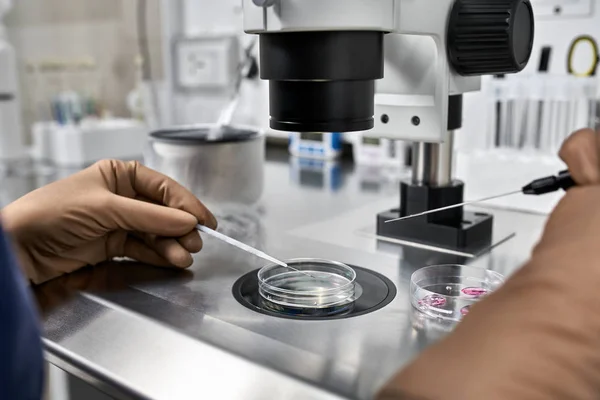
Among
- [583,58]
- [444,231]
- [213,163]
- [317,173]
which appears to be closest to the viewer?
[444,231]

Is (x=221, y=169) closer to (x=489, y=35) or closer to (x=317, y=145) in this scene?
(x=489, y=35)

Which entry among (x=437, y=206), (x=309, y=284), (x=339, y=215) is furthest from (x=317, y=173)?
(x=309, y=284)

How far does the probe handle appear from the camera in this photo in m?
0.54

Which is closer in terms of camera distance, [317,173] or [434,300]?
[434,300]

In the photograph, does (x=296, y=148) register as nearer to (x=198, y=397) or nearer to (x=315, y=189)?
(x=315, y=189)

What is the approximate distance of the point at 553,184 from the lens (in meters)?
0.55

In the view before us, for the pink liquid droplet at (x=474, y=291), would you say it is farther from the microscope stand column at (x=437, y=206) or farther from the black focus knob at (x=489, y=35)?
the black focus knob at (x=489, y=35)

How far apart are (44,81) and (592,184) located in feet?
6.00

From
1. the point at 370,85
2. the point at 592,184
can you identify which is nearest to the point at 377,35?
the point at 370,85

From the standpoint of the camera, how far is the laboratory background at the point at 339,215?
0.50 metres

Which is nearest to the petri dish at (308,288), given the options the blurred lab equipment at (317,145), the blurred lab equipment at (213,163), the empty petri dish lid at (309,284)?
the empty petri dish lid at (309,284)

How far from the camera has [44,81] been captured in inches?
75.0

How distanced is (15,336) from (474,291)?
1.47ft

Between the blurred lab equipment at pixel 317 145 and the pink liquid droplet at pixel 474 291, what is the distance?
2.62ft
